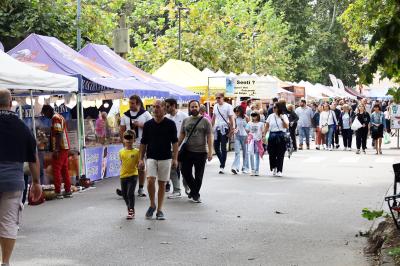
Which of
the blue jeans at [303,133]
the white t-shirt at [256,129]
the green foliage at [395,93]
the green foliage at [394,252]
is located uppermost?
the green foliage at [395,93]

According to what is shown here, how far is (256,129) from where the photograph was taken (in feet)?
62.4

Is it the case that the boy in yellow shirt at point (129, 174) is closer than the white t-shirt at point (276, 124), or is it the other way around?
the boy in yellow shirt at point (129, 174)

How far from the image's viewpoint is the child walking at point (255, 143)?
18.9 metres

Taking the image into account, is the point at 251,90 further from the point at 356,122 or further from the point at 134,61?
the point at 134,61

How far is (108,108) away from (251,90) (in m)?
8.32

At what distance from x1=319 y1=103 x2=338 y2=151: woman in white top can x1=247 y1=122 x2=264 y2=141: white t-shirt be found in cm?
1083

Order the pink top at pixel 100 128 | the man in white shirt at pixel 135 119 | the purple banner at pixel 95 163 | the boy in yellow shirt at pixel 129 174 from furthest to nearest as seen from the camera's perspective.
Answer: the pink top at pixel 100 128 → the purple banner at pixel 95 163 → the man in white shirt at pixel 135 119 → the boy in yellow shirt at pixel 129 174

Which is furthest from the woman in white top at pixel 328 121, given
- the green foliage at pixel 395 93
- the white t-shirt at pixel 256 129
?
Answer: the green foliage at pixel 395 93

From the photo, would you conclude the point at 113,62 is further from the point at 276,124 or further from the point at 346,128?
the point at 346,128

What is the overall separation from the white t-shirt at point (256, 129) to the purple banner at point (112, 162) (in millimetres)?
3244

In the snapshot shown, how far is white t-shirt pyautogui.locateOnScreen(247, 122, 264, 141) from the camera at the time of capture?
18891 millimetres

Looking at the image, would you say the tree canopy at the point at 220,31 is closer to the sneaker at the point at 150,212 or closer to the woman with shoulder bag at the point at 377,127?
the woman with shoulder bag at the point at 377,127

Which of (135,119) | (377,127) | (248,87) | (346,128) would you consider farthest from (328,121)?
(135,119)

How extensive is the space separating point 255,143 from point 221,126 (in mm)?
1234
